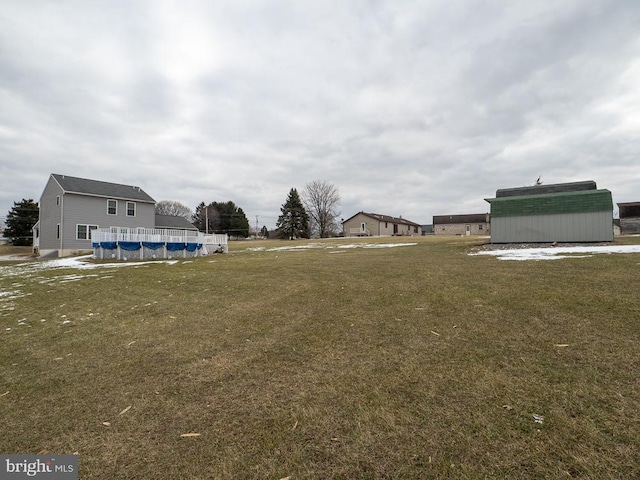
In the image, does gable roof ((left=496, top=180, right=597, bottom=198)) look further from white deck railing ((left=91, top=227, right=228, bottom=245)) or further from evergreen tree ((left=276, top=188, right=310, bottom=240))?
evergreen tree ((left=276, top=188, right=310, bottom=240))

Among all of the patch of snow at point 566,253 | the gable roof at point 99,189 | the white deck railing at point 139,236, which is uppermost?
the gable roof at point 99,189

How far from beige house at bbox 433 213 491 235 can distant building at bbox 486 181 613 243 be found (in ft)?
141

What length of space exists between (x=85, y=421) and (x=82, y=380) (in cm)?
103

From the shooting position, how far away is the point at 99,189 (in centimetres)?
2831

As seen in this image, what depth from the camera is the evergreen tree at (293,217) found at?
56312 millimetres

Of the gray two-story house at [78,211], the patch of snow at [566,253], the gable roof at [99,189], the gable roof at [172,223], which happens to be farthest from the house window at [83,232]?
the patch of snow at [566,253]

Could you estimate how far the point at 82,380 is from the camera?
3.59 meters

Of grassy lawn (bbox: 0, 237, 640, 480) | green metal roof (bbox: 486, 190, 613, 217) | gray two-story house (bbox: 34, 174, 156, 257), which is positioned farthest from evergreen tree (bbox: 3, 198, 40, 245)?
green metal roof (bbox: 486, 190, 613, 217)

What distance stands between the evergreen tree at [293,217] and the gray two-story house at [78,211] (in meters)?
28.1

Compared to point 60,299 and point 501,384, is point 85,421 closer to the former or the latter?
point 501,384

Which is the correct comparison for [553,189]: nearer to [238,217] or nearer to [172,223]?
[172,223]

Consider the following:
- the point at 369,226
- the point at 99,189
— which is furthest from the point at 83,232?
the point at 369,226

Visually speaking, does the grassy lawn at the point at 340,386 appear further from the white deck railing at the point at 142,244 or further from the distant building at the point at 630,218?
the distant building at the point at 630,218

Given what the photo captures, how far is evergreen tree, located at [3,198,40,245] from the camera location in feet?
141
